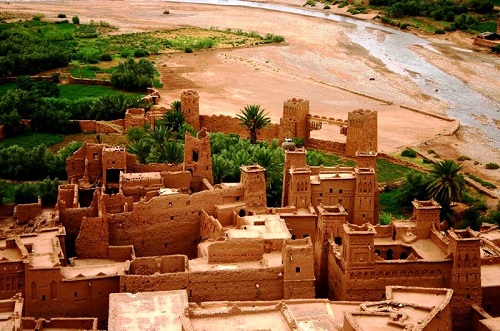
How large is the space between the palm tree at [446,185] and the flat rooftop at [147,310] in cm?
1960

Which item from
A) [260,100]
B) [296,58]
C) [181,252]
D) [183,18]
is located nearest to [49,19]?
[183,18]

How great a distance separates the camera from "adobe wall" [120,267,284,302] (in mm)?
34312

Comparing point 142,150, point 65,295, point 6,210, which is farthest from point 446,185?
point 65,295

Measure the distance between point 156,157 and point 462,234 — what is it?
1784cm

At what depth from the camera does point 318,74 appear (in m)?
89.7

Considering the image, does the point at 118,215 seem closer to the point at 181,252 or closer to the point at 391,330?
the point at 181,252

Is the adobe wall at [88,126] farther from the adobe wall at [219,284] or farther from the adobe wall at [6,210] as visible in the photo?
the adobe wall at [219,284]

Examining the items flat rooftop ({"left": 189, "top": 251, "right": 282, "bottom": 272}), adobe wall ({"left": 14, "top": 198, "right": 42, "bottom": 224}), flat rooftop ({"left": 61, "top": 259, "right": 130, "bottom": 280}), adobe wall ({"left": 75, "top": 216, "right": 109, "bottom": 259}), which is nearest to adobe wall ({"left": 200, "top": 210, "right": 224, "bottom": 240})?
flat rooftop ({"left": 189, "top": 251, "right": 282, "bottom": 272})

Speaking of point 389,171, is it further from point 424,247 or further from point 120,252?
point 120,252

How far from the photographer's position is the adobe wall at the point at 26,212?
43.7m

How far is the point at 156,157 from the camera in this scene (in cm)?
4803

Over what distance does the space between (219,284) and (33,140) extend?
31.4m

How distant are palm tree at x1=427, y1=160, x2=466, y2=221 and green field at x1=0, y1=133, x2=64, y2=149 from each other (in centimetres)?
2589

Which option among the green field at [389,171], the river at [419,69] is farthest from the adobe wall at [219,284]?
the river at [419,69]
